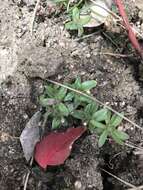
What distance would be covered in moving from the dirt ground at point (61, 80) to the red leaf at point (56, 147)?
0.04 m

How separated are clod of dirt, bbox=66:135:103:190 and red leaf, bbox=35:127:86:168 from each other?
0.04 m

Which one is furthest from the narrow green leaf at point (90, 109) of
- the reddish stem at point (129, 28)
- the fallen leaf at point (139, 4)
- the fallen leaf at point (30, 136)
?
the fallen leaf at point (139, 4)

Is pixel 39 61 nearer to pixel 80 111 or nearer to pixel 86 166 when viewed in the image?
pixel 80 111

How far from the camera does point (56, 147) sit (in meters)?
2.10

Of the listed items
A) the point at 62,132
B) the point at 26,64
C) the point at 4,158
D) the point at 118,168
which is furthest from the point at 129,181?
the point at 26,64

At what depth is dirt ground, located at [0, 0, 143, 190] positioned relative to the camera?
210cm

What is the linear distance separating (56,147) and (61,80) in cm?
32

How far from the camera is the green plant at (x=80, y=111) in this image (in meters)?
2.11

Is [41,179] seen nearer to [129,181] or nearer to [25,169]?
[25,169]

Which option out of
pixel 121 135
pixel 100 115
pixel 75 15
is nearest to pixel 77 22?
pixel 75 15

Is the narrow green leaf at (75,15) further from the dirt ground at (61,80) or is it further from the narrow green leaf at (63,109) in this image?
the narrow green leaf at (63,109)

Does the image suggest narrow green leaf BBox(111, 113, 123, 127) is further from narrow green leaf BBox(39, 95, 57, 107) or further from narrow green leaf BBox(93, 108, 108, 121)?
narrow green leaf BBox(39, 95, 57, 107)

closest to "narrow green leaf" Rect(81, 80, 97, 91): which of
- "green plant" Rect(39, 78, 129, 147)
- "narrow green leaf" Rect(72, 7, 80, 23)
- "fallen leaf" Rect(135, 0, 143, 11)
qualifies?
"green plant" Rect(39, 78, 129, 147)

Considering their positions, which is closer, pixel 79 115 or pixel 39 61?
pixel 79 115
